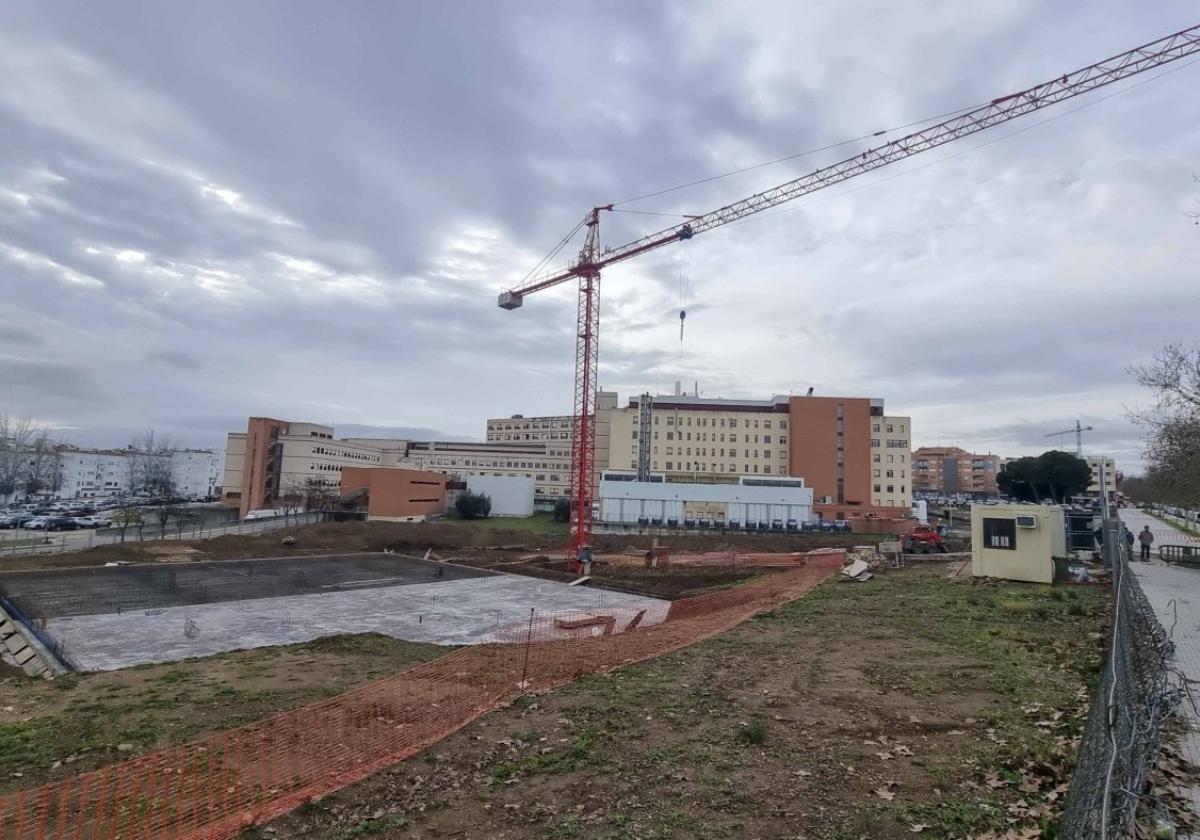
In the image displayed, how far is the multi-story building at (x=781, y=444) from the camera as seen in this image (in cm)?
8312

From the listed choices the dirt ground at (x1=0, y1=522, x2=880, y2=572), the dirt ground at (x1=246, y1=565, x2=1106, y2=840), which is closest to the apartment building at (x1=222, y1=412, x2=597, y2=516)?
the dirt ground at (x1=0, y1=522, x2=880, y2=572)

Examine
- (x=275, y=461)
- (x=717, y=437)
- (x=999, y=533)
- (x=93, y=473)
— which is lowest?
(x=93, y=473)

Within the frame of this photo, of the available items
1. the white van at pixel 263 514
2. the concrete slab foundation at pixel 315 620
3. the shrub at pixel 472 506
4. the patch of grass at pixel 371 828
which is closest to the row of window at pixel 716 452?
the shrub at pixel 472 506

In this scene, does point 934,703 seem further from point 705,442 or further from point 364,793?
point 705,442

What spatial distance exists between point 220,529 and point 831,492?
221 ft

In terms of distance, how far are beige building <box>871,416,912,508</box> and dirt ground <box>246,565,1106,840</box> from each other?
76.8m

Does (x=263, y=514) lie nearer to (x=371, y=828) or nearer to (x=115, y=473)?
(x=371, y=828)

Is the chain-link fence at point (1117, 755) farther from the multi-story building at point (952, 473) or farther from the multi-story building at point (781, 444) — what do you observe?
the multi-story building at point (952, 473)

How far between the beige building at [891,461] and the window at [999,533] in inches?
2551

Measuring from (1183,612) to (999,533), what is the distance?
26.8 feet

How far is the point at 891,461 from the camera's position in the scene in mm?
85312

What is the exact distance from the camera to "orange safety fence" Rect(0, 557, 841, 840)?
258 inches

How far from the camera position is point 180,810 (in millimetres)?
6766

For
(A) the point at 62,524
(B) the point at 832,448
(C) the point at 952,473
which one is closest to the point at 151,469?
(A) the point at 62,524
